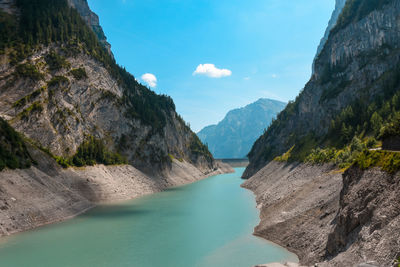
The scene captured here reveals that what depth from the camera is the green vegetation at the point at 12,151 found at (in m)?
48.8

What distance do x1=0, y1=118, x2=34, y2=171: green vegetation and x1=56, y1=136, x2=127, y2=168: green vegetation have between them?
14354 millimetres

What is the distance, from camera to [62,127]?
277 feet

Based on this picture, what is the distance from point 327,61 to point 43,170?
123 metres

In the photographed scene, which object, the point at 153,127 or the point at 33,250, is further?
the point at 153,127

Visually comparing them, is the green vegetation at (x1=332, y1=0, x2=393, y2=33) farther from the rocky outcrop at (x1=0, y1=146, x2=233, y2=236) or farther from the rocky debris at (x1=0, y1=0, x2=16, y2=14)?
the rocky debris at (x1=0, y1=0, x2=16, y2=14)

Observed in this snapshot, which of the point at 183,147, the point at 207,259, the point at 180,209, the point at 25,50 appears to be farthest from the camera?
the point at 183,147

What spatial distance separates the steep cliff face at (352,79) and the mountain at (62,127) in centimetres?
5949

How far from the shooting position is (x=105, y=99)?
110625mm

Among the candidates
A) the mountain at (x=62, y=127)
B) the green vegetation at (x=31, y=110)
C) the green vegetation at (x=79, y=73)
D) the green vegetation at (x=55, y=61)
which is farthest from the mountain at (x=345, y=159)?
the green vegetation at (x=55, y=61)

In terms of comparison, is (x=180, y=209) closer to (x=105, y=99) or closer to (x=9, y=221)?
(x=9, y=221)

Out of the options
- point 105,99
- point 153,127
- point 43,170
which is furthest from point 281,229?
point 153,127

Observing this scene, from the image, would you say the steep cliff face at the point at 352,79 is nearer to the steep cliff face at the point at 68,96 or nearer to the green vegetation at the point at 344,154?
the green vegetation at the point at 344,154

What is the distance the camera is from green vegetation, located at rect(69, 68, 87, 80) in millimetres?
100744

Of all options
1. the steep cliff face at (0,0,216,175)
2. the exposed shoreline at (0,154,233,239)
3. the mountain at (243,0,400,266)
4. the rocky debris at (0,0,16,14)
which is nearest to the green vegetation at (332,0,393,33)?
the mountain at (243,0,400,266)
